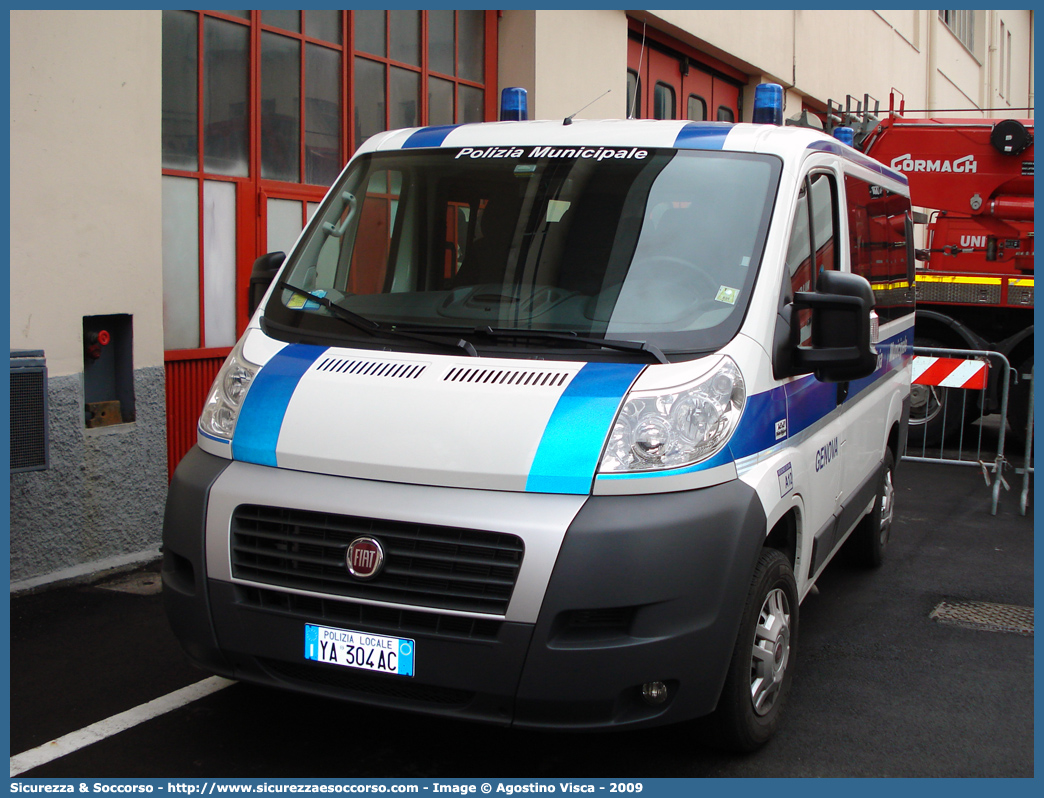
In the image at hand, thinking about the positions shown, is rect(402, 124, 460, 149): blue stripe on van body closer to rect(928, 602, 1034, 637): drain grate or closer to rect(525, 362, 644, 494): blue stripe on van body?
rect(525, 362, 644, 494): blue stripe on van body

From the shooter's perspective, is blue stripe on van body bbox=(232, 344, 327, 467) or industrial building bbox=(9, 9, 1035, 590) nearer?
blue stripe on van body bbox=(232, 344, 327, 467)

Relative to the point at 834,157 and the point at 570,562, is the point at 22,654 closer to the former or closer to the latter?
the point at 570,562

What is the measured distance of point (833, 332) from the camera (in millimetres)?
3865

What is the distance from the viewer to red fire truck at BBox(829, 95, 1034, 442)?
10719 millimetres

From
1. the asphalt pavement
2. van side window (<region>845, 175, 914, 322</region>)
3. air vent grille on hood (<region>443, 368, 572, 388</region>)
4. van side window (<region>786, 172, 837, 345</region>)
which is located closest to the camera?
air vent grille on hood (<region>443, 368, 572, 388</region>)

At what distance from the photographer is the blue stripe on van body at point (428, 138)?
4582 mm

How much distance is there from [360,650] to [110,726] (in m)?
1.30

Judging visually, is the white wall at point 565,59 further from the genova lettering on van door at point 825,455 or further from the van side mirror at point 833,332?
the van side mirror at point 833,332

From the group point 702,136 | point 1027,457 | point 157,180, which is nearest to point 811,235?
point 702,136

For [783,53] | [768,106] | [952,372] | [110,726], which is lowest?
[110,726]

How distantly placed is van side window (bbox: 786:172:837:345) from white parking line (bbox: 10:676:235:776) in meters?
2.68

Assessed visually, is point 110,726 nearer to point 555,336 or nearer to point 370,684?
point 370,684

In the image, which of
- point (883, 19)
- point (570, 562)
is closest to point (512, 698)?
point (570, 562)

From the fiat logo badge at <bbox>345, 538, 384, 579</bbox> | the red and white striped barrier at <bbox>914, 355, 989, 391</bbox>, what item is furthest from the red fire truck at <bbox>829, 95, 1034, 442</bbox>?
the fiat logo badge at <bbox>345, 538, 384, 579</bbox>
